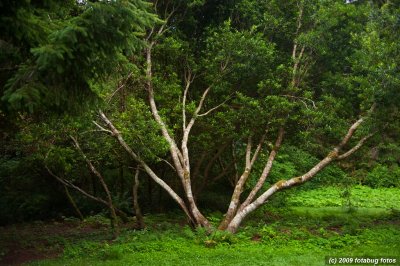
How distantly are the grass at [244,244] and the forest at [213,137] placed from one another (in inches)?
2.1

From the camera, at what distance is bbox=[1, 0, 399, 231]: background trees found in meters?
12.2

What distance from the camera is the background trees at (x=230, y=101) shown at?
1216cm

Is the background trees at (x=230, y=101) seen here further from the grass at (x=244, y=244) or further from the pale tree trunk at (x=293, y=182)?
the grass at (x=244, y=244)

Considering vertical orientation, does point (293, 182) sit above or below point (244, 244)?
above

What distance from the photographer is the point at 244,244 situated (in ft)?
37.2

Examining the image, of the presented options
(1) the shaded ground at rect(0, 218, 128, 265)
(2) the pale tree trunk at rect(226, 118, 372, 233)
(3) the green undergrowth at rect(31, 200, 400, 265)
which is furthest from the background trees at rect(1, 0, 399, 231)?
(1) the shaded ground at rect(0, 218, 128, 265)

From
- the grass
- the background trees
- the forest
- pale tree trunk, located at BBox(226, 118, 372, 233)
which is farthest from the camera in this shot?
pale tree trunk, located at BBox(226, 118, 372, 233)

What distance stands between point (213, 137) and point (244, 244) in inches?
195

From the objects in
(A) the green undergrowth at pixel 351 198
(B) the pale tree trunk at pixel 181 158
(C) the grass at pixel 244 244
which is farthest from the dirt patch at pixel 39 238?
(A) the green undergrowth at pixel 351 198

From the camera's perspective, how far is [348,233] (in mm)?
12398

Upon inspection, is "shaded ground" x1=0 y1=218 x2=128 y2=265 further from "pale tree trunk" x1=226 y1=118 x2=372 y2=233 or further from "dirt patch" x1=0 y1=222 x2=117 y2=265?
"pale tree trunk" x1=226 y1=118 x2=372 y2=233

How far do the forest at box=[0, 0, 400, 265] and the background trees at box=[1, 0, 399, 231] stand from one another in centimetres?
6

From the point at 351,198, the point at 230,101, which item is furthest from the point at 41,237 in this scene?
the point at 351,198

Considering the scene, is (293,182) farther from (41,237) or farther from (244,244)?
(41,237)
